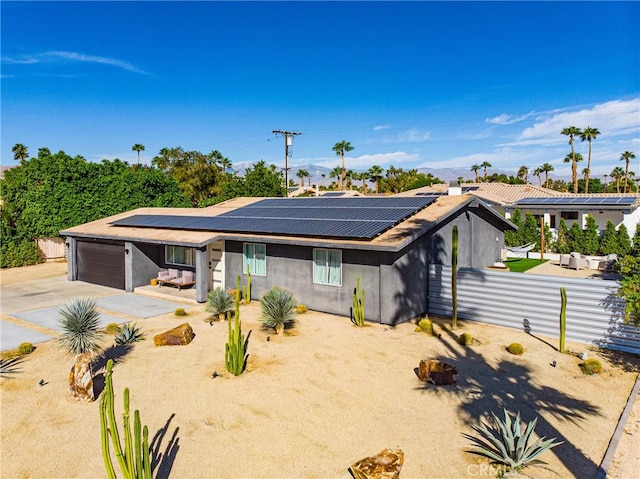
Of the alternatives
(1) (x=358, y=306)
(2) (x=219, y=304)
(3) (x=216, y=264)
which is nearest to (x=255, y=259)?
(3) (x=216, y=264)

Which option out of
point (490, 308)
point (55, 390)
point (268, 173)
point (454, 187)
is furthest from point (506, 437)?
point (268, 173)

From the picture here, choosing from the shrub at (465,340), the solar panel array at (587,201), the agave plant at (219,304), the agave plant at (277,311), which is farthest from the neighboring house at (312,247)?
the solar panel array at (587,201)

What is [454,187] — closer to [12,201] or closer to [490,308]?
[490,308]

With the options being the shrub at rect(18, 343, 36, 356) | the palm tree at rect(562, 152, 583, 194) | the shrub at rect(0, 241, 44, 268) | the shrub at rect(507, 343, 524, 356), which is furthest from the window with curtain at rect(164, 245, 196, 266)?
the palm tree at rect(562, 152, 583, 194)

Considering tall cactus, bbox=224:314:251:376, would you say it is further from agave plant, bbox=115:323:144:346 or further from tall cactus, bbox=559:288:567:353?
tall cactus, bbox=559:288:567:353

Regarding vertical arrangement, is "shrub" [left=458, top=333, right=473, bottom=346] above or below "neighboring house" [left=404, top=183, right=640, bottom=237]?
below

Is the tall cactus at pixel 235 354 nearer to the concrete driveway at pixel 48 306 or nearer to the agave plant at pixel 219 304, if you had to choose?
the agave plant at pixel 219 304
